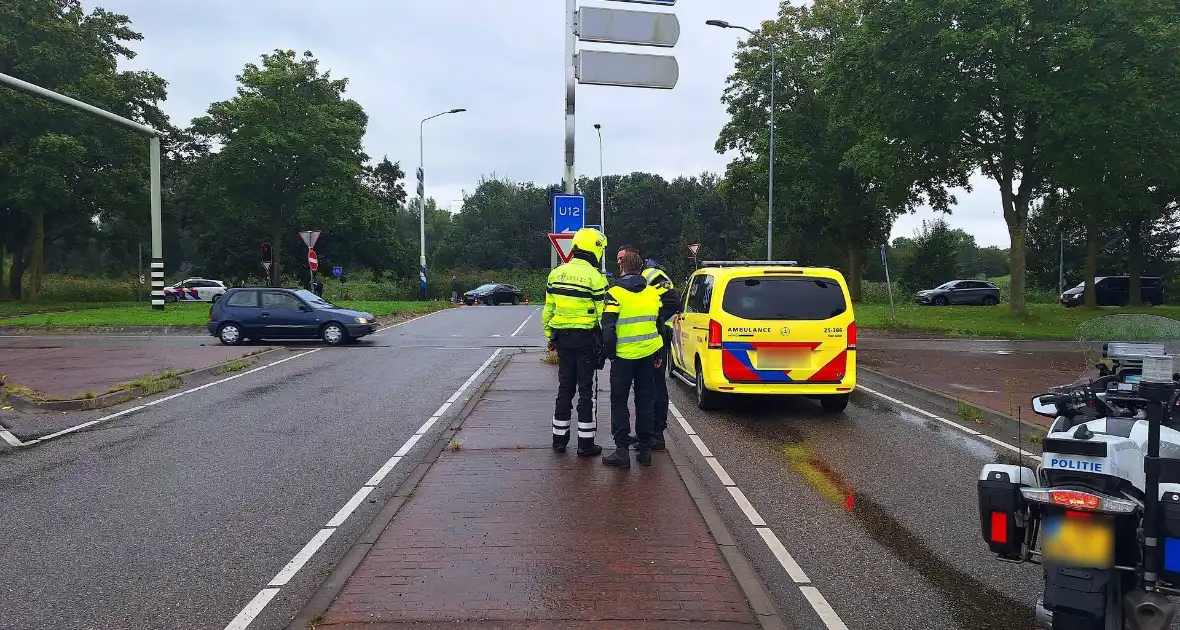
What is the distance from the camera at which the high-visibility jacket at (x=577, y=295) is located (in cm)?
721

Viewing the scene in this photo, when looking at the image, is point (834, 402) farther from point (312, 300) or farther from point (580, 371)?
point (312, 300)

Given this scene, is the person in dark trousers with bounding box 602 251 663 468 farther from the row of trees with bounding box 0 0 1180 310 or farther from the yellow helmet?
the row of trees with bounding box 0 0 1180 310

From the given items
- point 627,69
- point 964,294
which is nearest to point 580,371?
point 627,69

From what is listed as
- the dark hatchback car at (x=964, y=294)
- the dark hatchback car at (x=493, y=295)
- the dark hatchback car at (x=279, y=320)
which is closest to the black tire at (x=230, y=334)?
the dark hatchback car at (x=279, y=320)

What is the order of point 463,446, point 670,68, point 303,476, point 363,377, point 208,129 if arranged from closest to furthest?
1. point 303,476
2. point 463,446
3. point 670,68
4. point 363,377
5. point 208,129

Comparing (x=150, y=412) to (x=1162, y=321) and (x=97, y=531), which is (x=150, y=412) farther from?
(x=1162, y=321)

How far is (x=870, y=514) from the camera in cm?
601

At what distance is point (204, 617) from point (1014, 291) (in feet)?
92.7

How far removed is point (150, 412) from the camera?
10.5 metres

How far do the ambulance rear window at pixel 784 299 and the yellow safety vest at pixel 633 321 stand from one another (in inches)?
106

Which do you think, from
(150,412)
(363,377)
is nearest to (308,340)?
(363,377)

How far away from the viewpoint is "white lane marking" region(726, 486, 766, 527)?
19.0 feet

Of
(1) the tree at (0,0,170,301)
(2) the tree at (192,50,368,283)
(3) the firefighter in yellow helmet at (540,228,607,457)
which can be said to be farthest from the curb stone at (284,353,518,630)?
(2) the tree at (192,50,368,283)

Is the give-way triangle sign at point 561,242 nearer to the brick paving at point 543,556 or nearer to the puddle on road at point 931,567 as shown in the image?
the brick paving at point 543,556
